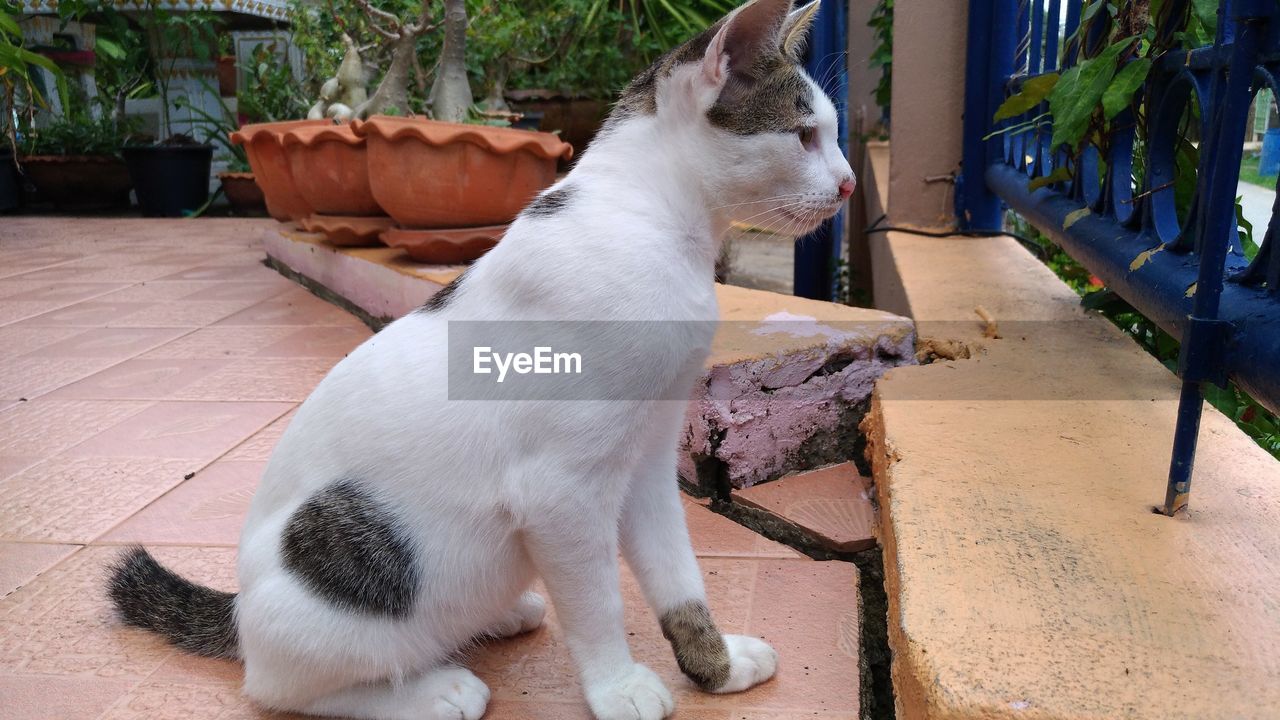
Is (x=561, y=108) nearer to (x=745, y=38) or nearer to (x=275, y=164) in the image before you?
(x=275, y=164)

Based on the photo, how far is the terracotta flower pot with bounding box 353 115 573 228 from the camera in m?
3.42

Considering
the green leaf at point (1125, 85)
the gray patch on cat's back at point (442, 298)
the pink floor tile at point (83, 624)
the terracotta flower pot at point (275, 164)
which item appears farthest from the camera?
the terracotta flower pot at point (275, 164)

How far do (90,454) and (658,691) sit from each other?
1.90 meters

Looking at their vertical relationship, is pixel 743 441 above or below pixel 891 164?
below

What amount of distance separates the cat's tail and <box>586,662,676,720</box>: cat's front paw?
0.65 metres

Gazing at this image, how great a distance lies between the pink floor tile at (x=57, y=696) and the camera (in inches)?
57.5

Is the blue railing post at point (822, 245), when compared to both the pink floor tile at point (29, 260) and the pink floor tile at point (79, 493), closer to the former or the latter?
the pink floor tile at point (79, 493)

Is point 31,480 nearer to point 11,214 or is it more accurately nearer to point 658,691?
point 658,691

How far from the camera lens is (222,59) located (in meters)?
8.59

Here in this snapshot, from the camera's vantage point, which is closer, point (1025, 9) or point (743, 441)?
point (743, 441)

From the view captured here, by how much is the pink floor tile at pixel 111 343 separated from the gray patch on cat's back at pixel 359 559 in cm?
260

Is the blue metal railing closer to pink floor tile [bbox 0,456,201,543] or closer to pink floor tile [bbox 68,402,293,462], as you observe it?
pink floor tile [bbox 0,456,201,543]

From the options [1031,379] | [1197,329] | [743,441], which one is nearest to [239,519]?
[743,441]

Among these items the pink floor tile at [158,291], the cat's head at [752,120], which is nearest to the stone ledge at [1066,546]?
the cat's head at [752,120]
